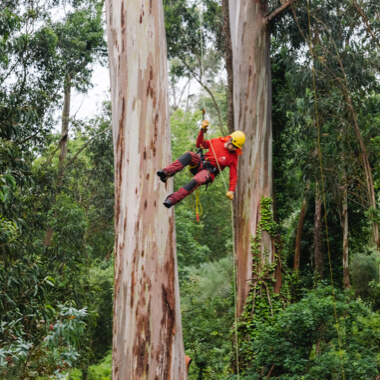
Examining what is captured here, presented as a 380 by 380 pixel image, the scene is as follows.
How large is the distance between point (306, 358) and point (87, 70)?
11.3 metres

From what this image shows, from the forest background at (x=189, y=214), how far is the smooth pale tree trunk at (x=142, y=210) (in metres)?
0.71

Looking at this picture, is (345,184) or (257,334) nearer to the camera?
(257,334)

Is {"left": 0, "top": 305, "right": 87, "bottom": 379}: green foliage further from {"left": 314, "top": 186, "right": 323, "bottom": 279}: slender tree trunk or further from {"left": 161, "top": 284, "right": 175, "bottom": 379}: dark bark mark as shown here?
{"left": 314, "top": 186, "right": 323, "bottom": 279}: slender tree trunk

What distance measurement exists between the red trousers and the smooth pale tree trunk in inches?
10.7

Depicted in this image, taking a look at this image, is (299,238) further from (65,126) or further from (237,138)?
(237,138)

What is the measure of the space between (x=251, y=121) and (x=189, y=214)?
10501 millimetres

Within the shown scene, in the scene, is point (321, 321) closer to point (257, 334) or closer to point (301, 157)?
point (257, 334)

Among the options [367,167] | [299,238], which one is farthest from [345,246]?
[367,167]

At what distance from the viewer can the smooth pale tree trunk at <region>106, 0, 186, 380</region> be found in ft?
17.0

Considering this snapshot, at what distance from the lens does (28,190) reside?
12.9 metres

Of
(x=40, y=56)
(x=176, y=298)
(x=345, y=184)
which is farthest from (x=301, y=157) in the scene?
(x=176, y=298)

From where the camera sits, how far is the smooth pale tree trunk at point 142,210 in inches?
204

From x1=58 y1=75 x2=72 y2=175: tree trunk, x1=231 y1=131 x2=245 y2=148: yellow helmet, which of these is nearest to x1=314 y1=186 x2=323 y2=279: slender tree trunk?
x1=58 y1=75 x2=72 y2=175: tree trunk

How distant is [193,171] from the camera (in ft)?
19.1
